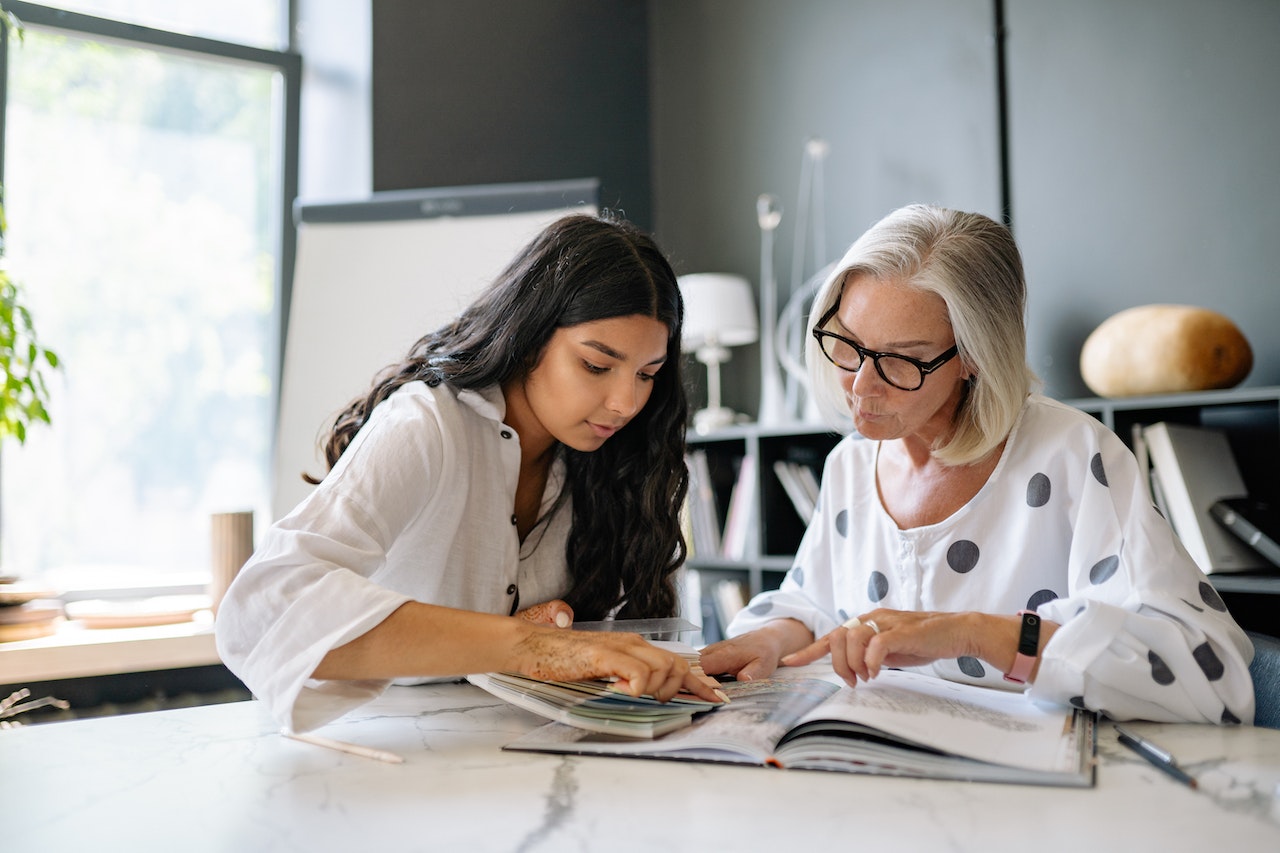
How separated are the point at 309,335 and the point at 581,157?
151cm

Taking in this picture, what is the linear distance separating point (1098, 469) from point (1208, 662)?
0.31 metres

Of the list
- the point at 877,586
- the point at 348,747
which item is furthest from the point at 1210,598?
the point at 348,747

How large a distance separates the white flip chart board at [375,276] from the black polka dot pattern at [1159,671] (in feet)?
7.76

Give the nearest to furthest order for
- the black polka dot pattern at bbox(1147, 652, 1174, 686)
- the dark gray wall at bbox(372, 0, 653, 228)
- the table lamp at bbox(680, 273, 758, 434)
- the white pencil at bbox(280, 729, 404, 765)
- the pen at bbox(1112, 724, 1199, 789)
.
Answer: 1. the pen at bbox(1112, 724, 1199, 789)
2. the white pencil at bbox(280, 729, 404, 765)
3. the black polka dot pattern at bbox(1147, 652, 1174, 686)
4. the table lamp at bbox(680, 273, 758, 434)
5. the dark gray wall at bbox(372, 0, 653, 228)

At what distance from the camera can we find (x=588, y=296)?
1.48m

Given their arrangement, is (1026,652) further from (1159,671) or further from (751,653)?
(751,653)

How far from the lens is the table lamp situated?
353 centimetres

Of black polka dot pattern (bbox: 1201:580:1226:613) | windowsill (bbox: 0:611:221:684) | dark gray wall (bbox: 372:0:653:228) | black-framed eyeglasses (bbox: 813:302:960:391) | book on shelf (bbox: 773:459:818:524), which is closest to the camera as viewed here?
black polka dot pattern (bbox: 1201:580:1226:613)

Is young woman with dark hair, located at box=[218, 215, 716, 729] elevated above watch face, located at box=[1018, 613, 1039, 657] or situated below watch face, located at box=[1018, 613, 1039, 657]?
above

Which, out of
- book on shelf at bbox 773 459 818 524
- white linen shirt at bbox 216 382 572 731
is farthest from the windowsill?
white linen shirt at bbox 216 382 572 731

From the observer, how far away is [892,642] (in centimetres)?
113

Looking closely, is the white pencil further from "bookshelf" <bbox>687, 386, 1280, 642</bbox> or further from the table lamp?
the table lamp

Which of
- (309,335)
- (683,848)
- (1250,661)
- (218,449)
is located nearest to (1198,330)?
(1250,661)

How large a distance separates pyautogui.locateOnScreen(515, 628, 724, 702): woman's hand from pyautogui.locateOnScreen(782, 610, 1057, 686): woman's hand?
15 cm
